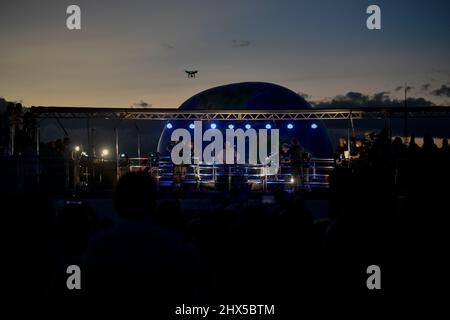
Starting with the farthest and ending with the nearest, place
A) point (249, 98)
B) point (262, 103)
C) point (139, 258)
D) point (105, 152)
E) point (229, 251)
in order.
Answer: point (249, 98), point (262, 103), point (105, 152), point (229, 251), point (139, 258)

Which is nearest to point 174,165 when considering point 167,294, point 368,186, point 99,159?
point 99,159

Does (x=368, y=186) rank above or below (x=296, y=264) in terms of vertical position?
above

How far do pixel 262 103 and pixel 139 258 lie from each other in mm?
26474

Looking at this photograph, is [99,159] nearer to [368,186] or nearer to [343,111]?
[343,111]

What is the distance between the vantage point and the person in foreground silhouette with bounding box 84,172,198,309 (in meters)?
2.38

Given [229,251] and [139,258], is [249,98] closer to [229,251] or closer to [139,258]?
[229,251]

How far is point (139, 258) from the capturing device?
8.23 feet

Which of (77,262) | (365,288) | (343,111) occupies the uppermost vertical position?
(343,111)

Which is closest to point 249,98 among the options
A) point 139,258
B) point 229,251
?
point 229,251

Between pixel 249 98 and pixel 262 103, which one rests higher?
pixel 249 98

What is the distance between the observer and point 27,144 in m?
16.0

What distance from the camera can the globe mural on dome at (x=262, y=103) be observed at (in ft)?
92.0

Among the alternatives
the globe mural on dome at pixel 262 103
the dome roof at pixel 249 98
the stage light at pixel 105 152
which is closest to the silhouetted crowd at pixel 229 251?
the stage light at pixel 105 152
